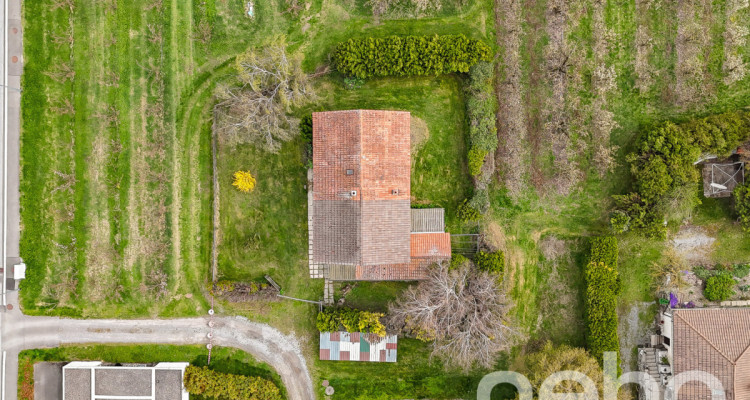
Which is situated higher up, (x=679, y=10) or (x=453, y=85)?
(x=679, y=10)

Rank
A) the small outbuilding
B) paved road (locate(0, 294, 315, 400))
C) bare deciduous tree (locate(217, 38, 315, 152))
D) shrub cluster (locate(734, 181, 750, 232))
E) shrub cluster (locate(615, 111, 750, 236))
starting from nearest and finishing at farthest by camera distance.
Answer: bare deciduous tree (locate(217, 38, 315, 152)) → shrub cluster (locate(615, 111, 750, 236)) → shrub cluster (locate(734, 181, 750, 232)) → the small outbuilding → paved road (locate(0, 294, 315, 400))

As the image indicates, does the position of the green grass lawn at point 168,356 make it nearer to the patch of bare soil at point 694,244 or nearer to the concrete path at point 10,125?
the concrete path at point 10,125

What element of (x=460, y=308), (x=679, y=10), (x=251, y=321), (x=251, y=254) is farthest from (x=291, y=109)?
(x=679, y=10)

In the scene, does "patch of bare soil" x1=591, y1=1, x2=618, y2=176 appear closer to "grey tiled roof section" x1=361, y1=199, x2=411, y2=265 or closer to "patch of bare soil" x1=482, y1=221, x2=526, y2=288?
"patch of bare soil" x1=482, y1=221, x2=526, y2=288

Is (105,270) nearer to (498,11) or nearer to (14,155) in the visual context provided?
(14,155)

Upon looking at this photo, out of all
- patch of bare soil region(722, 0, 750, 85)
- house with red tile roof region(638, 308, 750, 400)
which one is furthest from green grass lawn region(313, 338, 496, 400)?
patch of bare soil region(722, 0, 750, 85)

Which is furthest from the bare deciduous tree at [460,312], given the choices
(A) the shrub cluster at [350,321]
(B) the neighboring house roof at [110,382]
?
(B) the neighboring house roof at [110,382]
